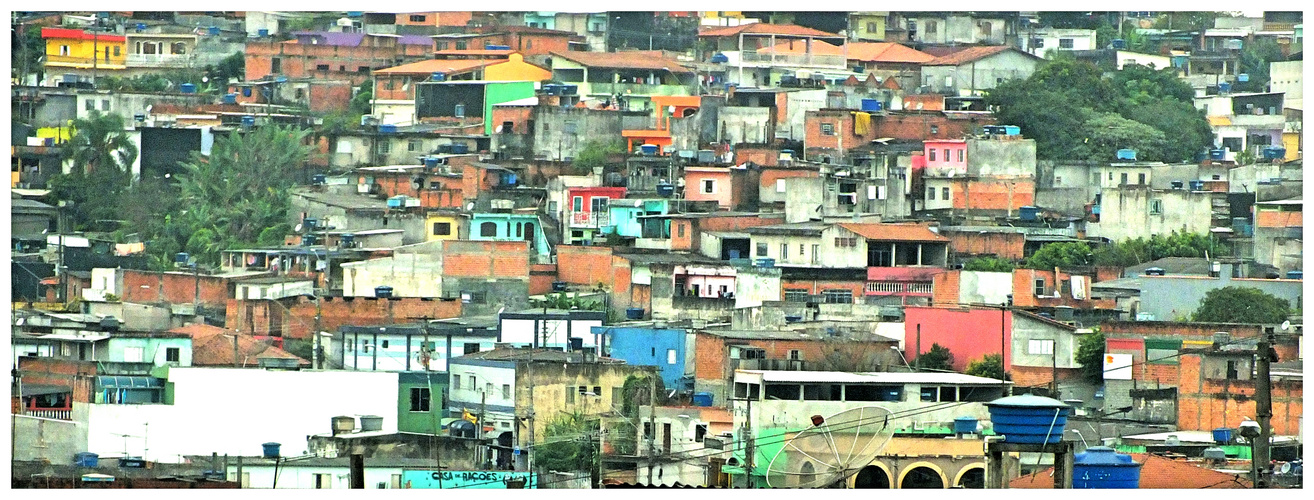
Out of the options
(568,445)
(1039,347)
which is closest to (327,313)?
(568,445)

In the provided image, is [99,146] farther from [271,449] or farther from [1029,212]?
[271,449]

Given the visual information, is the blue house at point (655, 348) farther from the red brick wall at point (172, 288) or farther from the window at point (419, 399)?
the red brick wall at point (172, 288)

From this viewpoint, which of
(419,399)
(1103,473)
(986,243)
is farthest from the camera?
(986,243)

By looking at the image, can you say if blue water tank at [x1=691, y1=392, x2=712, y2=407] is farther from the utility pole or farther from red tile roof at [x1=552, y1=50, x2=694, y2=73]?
red tile roof at [x1=552, y1=50, x2=694, y2=73]

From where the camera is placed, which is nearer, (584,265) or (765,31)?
(584,265)

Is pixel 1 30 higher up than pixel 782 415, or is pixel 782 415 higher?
pixel 1 30

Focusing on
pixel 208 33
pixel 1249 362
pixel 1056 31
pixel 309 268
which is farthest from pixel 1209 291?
pixel 208 33
